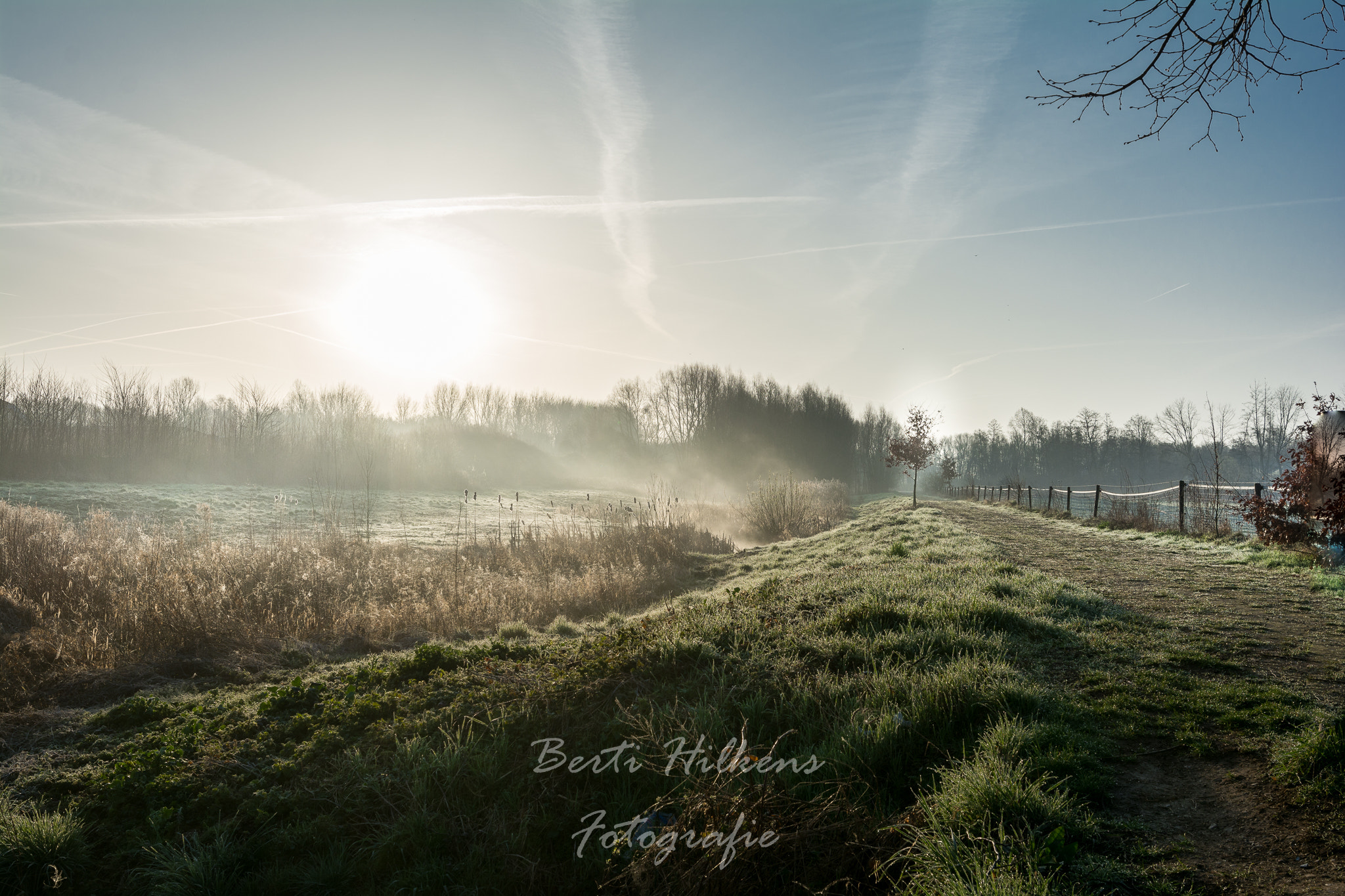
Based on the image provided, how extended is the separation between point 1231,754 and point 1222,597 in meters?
5.16

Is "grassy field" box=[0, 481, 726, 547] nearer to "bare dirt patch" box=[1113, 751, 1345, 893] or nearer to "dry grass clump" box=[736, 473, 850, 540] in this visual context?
"dry grass clump" box=[736, 473, 850, 540]

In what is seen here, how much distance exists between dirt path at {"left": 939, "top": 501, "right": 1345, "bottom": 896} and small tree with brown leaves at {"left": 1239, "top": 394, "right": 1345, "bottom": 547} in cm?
103

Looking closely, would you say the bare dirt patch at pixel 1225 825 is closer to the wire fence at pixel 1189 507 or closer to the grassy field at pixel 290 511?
the wire fence at pixel 1189 507

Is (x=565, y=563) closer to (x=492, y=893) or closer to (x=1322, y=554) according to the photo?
(x=492, y=893)

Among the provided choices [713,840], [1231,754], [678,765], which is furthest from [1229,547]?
[713,840]

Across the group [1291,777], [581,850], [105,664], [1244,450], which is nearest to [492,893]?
[581,850]

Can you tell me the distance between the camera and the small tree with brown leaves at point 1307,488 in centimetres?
961

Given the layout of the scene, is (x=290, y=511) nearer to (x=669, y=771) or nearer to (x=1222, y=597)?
(x=669, y=771)

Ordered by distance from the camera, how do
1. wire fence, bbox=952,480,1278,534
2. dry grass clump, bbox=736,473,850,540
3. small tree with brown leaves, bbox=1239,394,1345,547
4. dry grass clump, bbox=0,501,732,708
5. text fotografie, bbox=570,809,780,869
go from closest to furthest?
1. text fotografie, bbox=570,809,780,869
2. dry grass clump, bbox=0,501,732,708
3. small tree with brown leaves, bbox=1239,394,1345,547
4. wire fence, bbox=952,480,1278,534
5. dry grass clump, bbox=736,473,850,540

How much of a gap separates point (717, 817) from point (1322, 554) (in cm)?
1136

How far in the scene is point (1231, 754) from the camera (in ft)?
10.8

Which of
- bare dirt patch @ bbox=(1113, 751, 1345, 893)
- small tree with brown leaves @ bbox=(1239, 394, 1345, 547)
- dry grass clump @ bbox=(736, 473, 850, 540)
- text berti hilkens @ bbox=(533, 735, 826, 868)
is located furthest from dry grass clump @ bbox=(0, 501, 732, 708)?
small tree with brown leaves @ bbox=(1239, 394, 1345, 547)

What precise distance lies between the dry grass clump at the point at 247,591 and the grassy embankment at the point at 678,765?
1768 mm

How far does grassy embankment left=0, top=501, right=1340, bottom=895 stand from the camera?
9.43ft
